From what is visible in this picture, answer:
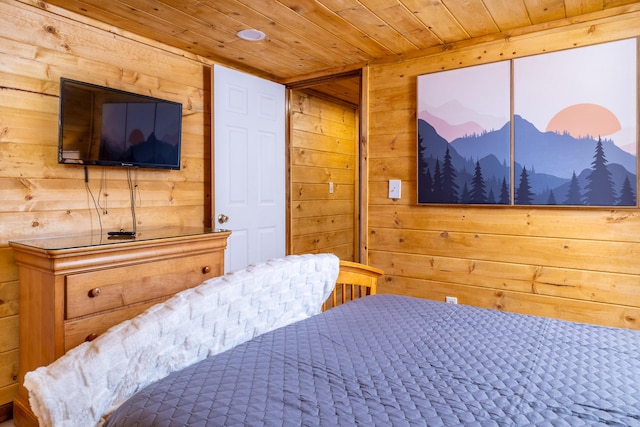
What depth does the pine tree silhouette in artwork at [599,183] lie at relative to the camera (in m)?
2.43

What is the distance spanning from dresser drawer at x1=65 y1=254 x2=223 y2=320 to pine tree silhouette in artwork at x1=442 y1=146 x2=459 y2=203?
1.64 meters

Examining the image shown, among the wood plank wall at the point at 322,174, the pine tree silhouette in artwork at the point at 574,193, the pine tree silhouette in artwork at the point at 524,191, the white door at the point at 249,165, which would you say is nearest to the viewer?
the pine tree silhouette in artwork at the point at 574,193

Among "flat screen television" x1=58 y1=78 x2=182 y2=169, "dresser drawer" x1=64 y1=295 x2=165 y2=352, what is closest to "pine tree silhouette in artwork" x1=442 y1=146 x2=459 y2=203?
"flat screen television" x1=58 y1=78 x2=182 y2=169

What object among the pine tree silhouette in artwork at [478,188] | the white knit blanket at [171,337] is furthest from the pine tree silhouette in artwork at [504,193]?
the white knit blanket at [171,337]

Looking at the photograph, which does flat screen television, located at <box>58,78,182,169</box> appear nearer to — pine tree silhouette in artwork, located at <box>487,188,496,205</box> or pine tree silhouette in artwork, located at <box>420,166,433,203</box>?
pine tree silhouette in artwork, located at <box>420,166,433,203</box>

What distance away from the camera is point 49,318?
1.91 metres

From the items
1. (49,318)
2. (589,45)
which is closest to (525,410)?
(49,318)

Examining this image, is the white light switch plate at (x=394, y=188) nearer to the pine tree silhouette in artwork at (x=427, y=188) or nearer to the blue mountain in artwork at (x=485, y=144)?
the pine tree silhouette in artwork at (x=427, y=188)

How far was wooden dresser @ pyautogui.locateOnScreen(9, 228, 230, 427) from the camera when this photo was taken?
189 centimetres

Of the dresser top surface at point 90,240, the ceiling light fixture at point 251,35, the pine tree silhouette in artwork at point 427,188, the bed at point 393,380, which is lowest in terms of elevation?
the bed at point 393,380

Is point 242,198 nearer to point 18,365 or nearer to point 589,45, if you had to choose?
point 18,365

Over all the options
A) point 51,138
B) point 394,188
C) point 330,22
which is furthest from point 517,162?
point 51,138

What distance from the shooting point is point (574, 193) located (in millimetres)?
2523

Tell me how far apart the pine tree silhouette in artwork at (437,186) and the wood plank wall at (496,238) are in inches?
3.2
